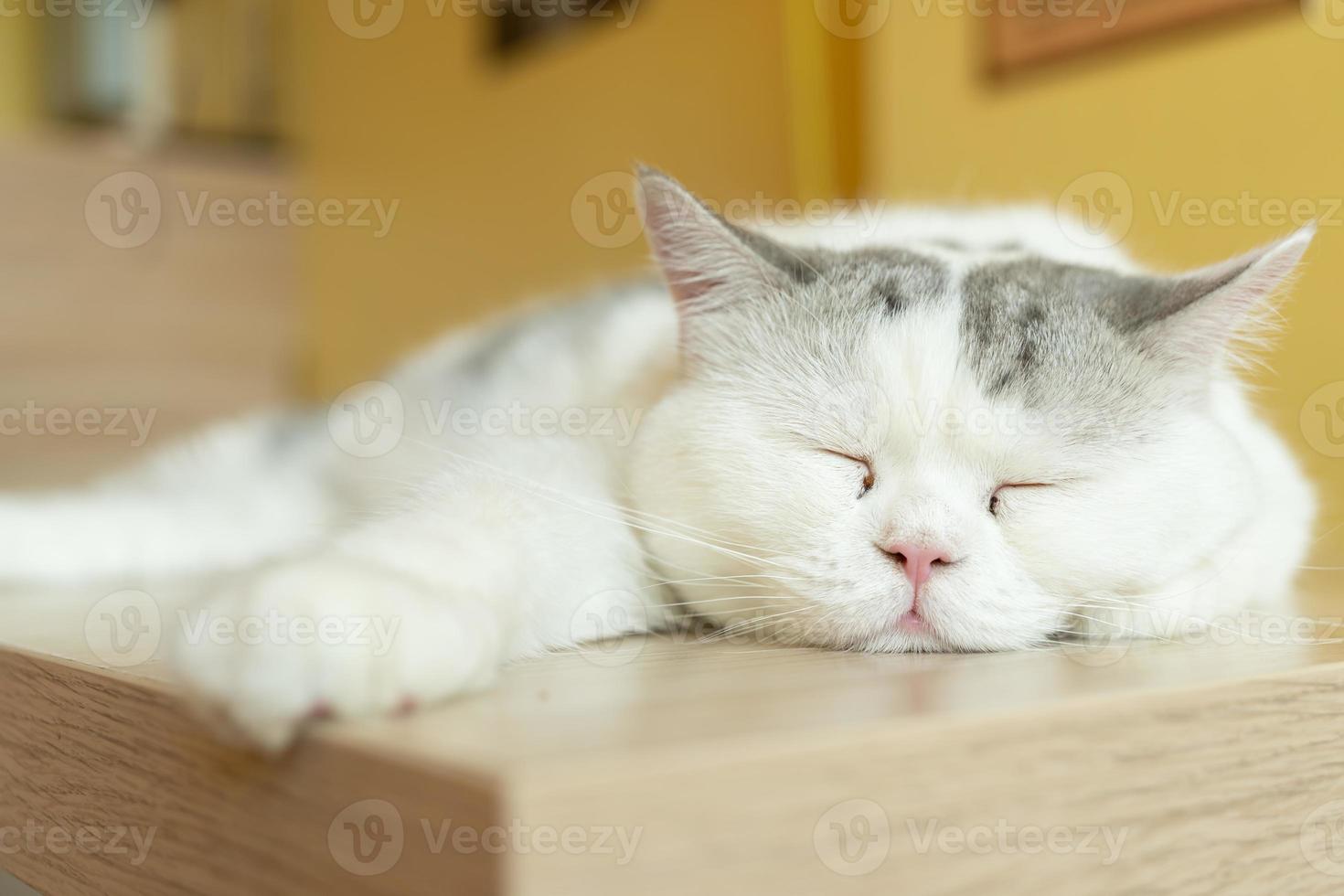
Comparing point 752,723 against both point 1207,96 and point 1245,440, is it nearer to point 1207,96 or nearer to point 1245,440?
point 1245,440

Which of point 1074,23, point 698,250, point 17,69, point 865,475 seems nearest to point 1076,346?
point 865,475

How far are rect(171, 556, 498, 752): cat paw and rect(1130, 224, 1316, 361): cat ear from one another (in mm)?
638

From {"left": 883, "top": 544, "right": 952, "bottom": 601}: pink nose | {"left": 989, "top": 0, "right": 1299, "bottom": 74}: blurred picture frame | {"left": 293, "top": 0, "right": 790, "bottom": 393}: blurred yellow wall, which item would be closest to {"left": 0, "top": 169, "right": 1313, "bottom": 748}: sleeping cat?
{"left": 883, "top": 544, "right": 952, "bottom": 601}: pink nose

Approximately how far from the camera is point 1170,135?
180 centimetres

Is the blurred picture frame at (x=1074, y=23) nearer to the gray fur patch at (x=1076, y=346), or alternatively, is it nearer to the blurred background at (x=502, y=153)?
the blurred background at (x=502, y=153)

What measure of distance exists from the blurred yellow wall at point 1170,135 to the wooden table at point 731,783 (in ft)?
3.46

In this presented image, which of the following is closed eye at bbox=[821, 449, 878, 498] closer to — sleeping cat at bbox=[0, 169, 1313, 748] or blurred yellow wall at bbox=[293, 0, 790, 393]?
sleeping cat at bbox=[0, 169, 1313, 748]

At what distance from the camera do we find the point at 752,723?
1.86 feet

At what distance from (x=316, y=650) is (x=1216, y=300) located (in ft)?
2.49

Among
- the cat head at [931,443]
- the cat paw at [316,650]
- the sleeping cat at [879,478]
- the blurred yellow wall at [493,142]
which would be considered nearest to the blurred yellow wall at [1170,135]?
the blurred yellow wall at [493,142]

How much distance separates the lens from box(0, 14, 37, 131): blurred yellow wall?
4.31 meters

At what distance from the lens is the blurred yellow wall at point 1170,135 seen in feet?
5.33

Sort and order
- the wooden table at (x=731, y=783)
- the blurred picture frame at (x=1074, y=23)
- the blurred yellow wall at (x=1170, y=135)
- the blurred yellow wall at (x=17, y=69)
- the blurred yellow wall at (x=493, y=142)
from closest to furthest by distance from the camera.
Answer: the wooden table at (x=731, y=783) < the blurred yellow wall at (x=1170, y=135) < the blurred picture frame at (x=1074, y=23) < the blurred yellow wall at (x=493, y=142) < the blurred yellow wall at (x=17, y=69)

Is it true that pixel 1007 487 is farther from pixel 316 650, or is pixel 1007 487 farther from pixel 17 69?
pixel 17 69
